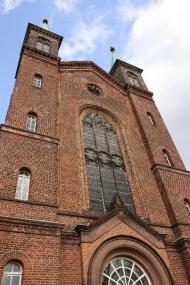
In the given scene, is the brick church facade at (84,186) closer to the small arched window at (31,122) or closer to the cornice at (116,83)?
the small arched window at (31,122)

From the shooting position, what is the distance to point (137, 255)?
1043cm

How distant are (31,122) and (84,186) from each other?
3617 mm

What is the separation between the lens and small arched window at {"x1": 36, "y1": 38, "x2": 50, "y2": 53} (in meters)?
19.1

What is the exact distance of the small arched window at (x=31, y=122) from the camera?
12.8 metres

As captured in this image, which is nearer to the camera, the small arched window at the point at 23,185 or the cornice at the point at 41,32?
the small arched window at the point at 23,185

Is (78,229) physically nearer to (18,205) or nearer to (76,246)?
(76,246)

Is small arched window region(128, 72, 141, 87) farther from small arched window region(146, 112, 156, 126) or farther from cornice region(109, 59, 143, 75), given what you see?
small arched window region(146, 112, 156, 126)

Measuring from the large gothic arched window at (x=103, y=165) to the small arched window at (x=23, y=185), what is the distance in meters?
2.69

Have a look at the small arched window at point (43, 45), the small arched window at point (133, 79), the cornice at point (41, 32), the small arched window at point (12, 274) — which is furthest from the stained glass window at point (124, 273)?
the cornice at point (41, 32)

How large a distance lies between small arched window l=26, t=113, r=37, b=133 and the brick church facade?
6 centimetres

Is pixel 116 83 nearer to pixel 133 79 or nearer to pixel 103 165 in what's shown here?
pixel 133 79

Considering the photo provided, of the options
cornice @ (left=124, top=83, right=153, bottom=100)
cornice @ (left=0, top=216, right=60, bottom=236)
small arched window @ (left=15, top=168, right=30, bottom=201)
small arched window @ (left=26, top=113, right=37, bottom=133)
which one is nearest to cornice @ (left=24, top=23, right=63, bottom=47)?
cornice @ (left=124, top=83, right=153, bottom=100)

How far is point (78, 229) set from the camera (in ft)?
32.3

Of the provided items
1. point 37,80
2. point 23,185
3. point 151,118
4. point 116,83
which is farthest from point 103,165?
point 116,83
